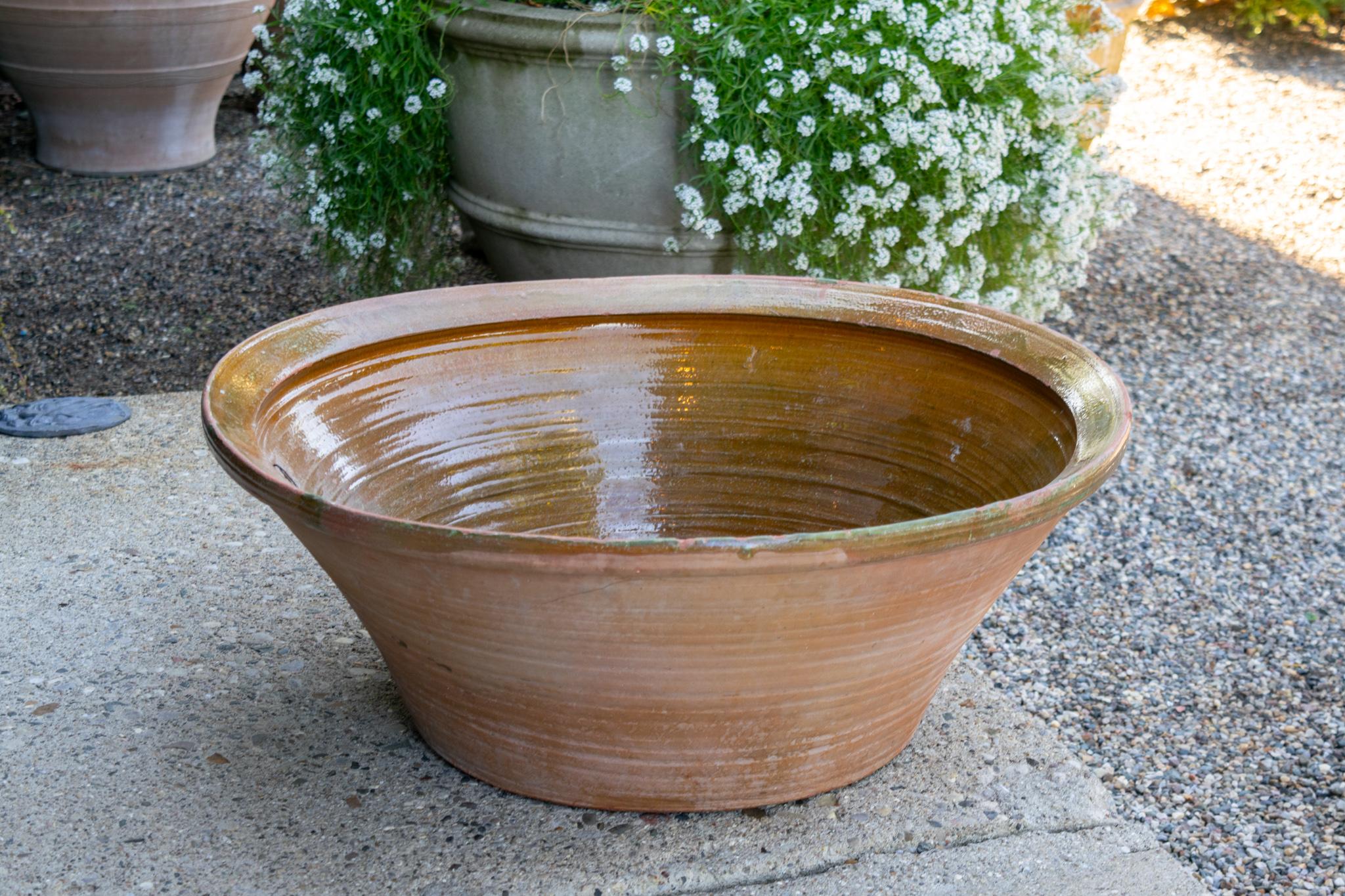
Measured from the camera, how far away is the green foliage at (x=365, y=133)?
2.64 m

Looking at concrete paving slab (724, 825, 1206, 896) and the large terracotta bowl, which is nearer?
the large terracotta bowl

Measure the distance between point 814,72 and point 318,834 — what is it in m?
1.64

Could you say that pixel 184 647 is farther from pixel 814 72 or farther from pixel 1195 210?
pixel 1195 210

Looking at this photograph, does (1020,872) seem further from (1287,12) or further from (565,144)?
(1287,12)

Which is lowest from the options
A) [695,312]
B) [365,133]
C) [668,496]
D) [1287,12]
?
[1287,12]

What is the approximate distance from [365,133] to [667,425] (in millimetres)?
1264

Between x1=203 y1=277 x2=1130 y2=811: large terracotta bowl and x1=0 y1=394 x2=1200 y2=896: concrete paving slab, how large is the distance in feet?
0.19

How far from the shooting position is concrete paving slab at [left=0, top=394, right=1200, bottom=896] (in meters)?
1.37

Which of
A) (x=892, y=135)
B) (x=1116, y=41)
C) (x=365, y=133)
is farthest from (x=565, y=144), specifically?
(x=1116, y=41)

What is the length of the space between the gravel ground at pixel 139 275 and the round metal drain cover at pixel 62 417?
29cm

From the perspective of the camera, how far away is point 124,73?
4.02 meters

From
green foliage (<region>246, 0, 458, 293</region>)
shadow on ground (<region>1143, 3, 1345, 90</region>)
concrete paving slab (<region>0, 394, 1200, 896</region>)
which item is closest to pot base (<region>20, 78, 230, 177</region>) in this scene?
green foliage (<region>246, 0, 458, 293</region>)

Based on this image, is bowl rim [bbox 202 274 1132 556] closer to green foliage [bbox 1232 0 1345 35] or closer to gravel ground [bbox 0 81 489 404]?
gravel ground [bbox 0 81 489 404]

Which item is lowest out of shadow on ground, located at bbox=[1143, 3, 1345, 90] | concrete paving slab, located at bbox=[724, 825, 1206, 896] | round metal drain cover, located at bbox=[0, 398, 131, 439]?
shadow on ground, located at bbox=[1143, 3, 1345, 90]
